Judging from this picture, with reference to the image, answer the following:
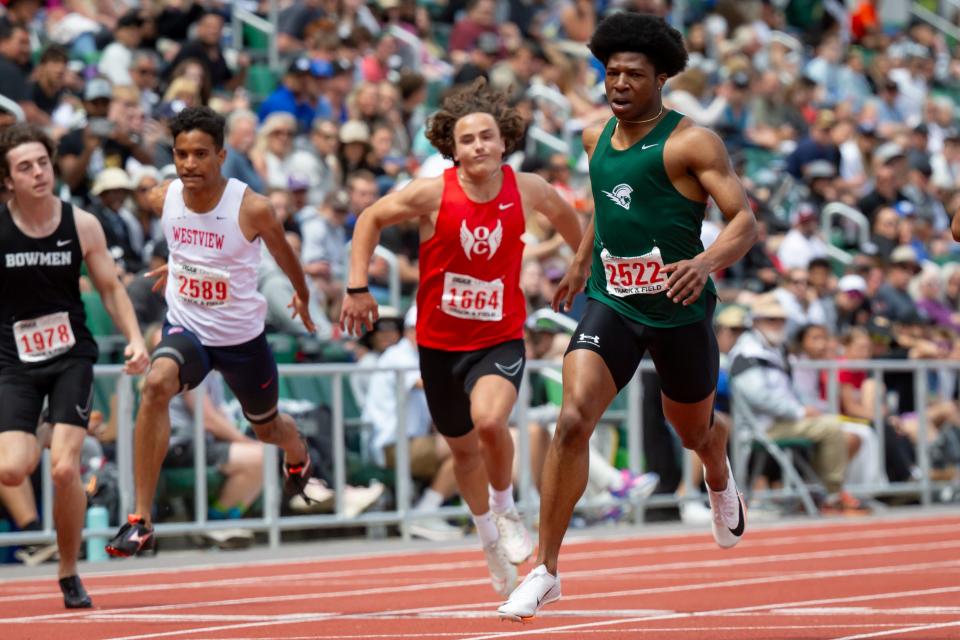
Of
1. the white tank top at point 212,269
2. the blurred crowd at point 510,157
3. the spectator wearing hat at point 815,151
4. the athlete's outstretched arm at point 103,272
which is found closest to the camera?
the white tank top at point 212,269

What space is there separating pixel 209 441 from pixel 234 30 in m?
7.47

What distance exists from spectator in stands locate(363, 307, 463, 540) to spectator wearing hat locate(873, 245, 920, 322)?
6661 mm

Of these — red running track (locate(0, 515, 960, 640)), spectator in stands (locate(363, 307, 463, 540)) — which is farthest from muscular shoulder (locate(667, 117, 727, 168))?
spectator in stands (locate(363, 307, 463, 540))

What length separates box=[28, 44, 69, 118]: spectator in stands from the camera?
15438 mm

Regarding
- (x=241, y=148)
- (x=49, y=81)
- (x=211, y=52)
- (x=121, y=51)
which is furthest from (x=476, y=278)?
(x=211, y=52)

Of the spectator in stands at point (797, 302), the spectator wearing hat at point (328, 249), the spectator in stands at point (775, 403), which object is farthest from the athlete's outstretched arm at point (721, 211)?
the spectator in stands at point (797, 302)

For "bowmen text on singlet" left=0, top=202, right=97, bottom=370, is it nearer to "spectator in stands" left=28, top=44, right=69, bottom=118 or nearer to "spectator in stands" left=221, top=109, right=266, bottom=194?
"spectator in stands" left=221, top=109, right=266, bottom=194

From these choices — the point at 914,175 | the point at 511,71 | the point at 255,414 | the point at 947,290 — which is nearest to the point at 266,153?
the point at 511,71

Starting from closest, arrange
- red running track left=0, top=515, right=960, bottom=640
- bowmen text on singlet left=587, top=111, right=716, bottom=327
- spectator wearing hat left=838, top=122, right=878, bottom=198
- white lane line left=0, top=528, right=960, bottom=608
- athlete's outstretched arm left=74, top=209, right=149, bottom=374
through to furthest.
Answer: bowmen text on singlet left=587, top=111, right=716, bottom=327, red running track left=0, top=515, right=960, bottom=640, athlete's outstretched arm left=74, top=209, right=149, bottom=374, white lane line left=0, top=528, right=960, bottom=608, spectator wearing hat left=838, top=122, right=878, bottom=198

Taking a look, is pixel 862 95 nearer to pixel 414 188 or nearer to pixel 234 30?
pixel 234 30

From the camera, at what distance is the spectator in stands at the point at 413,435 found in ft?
46.7

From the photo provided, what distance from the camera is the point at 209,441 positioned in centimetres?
1332

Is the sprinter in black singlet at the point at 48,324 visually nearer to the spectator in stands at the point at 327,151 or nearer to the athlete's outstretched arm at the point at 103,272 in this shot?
the athlete's outstretched arm at the point at 103,272

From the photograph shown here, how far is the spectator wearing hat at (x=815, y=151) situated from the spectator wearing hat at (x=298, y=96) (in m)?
7.04
